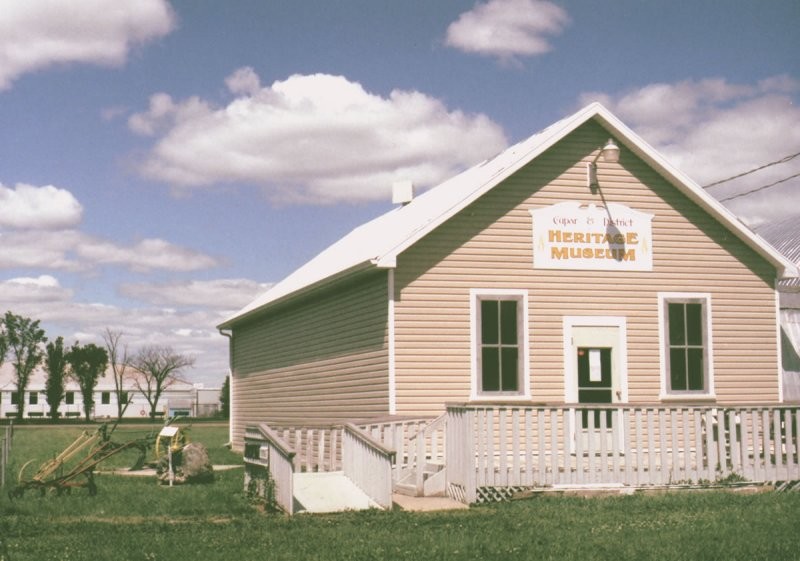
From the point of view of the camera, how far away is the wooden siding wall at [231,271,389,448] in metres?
19.1

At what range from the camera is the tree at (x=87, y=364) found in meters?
93.6

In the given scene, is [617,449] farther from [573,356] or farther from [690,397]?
[690,397]

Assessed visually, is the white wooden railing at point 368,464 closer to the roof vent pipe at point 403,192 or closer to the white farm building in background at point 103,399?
the roof vent pipe at point 403,192

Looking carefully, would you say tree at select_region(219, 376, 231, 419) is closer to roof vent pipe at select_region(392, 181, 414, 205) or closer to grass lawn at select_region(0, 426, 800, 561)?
roof vent pipe at select_region(392, 181, 414, 205)

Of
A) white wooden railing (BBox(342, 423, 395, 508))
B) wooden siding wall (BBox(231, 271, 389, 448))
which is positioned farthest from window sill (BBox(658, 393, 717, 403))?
white wooden railing (BBox(342, 423, 395, 508))

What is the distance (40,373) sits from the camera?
4510 inches

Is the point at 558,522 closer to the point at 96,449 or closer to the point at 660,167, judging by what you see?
the point at 96,449

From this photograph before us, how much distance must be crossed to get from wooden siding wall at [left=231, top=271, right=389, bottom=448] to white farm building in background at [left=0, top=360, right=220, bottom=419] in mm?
71201

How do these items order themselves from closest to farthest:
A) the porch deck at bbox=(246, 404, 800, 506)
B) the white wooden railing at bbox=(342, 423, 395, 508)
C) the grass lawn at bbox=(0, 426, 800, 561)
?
the grass lawn at bbox=(0, 426, 800, 561) < the white wooden railing at bbox=(342, 423, 395, 508) < the porch deck at bbox=(246, 404, 800, 506)

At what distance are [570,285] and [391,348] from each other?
3570mm

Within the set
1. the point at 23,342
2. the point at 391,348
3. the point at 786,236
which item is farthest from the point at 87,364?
the point at 391,348

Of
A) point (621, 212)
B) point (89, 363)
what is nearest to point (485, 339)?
point (621, 212)

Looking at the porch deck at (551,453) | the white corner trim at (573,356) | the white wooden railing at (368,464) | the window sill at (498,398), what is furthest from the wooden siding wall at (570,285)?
the white wooden railing at (368,464)

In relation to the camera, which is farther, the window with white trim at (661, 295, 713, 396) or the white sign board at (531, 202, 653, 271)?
the window with white trim at (661, 295, 713, 396)
